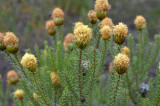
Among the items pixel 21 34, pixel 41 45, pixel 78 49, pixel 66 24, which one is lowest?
pixel 78 49

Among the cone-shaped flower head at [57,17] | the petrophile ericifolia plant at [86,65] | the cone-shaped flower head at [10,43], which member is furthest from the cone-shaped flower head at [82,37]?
the cone-shaped flower head at [57,17]

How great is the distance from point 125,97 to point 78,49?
716 mm

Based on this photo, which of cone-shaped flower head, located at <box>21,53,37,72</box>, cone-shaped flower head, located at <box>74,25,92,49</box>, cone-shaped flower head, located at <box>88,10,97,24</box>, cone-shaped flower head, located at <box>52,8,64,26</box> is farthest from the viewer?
cone-shaped flower head, located at <box>52,8,64,26</box>

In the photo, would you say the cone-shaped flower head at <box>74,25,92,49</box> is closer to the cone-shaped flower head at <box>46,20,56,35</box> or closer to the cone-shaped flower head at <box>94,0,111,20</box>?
the cone-shaped flower head at <box>94,0,111,20</box>

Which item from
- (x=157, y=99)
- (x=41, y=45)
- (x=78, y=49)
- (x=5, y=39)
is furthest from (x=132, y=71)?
(x=41, y=45)

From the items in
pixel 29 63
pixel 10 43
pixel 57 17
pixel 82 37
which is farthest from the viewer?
pixel 57 17

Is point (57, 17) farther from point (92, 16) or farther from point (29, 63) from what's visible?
point (29, 63)

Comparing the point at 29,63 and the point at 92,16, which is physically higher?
the point at 92,16

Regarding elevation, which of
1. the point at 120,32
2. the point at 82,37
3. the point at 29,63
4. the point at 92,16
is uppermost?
the point at 92,16

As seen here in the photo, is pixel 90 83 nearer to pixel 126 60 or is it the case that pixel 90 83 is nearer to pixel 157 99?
pixel 126 60

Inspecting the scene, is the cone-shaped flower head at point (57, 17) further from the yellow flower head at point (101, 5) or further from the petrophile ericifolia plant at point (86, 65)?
the yellow flower head at point (101, 5)

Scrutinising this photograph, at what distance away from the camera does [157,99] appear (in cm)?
140

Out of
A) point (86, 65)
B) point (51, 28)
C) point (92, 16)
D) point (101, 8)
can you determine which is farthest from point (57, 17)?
point (86, 65)

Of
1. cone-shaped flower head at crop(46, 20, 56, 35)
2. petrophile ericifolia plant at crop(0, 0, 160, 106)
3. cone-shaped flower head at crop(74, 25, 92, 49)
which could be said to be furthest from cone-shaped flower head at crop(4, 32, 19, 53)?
cone-shaped flower head at crop(74, 25, 92, 49)
